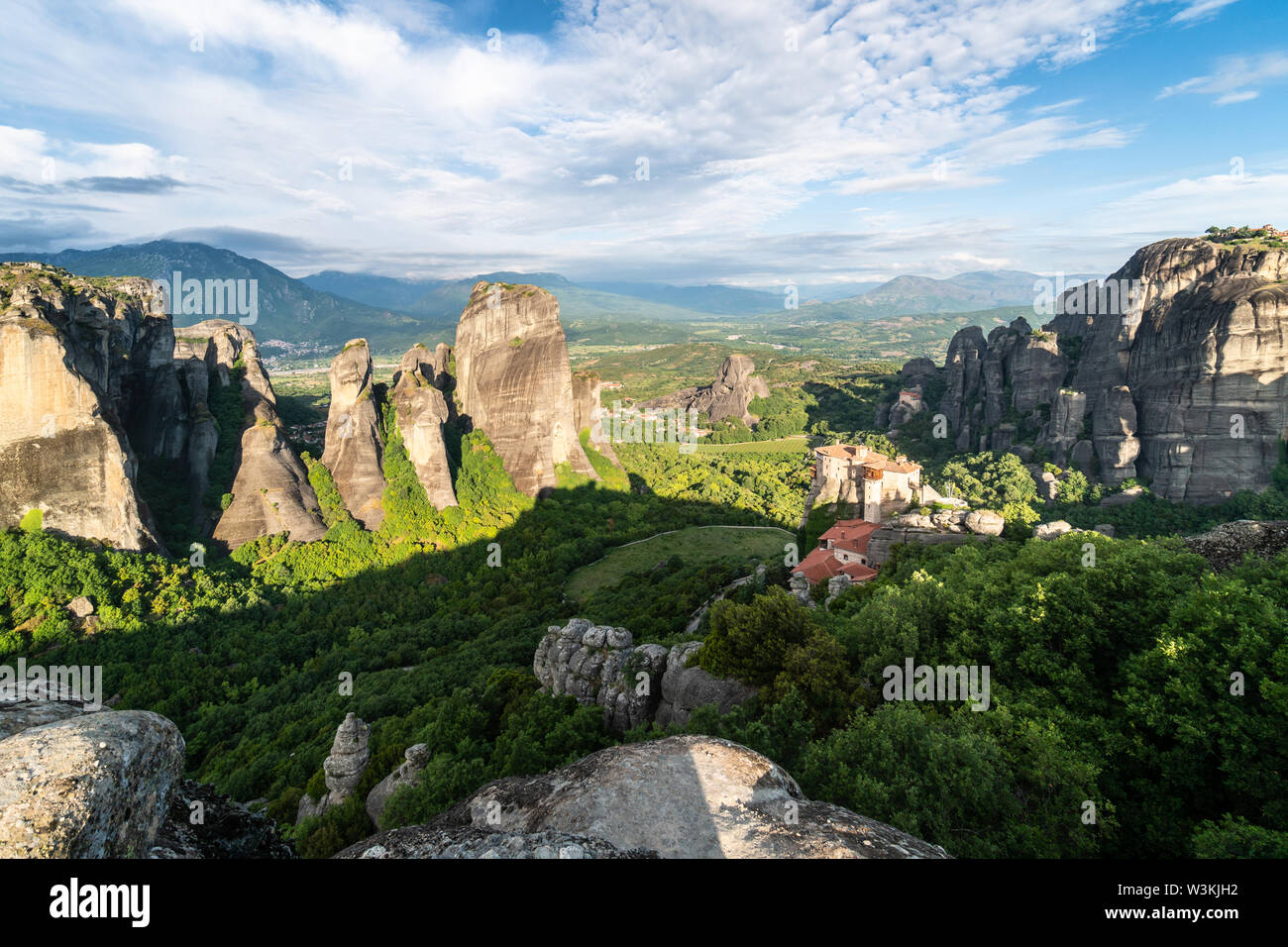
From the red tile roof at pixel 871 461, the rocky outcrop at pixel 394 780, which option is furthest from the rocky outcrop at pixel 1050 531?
the rocky outcrop at pixel 394 780

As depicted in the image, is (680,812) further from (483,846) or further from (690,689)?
(690,689)

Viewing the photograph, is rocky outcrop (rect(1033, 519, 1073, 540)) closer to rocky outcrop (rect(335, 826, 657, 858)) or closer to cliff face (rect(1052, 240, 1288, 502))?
rocky outcrop (rect(335, 826, 657, 858))

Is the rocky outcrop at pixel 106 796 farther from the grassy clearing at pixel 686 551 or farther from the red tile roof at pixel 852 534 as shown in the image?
the grassy clearing at pixel 686 551

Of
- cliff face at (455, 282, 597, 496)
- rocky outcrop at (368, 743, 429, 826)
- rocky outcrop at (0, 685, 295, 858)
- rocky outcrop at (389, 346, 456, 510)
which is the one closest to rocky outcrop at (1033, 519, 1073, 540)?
rocky outcrop at (368, 743, 429, 826)
